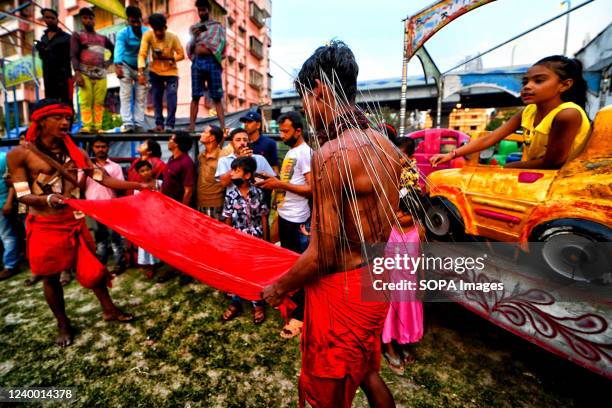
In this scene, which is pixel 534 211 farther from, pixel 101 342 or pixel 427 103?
pixel 427 103

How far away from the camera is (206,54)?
465 centimetres

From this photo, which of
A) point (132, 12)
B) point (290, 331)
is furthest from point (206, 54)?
point (290, 331)

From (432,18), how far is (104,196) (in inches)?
221

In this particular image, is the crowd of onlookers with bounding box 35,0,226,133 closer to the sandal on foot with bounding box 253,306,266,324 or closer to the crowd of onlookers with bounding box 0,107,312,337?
the crowd of onlookers with bounding box 0,107,312,337

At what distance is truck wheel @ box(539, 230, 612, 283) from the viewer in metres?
1.82

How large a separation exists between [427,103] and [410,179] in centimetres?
2240

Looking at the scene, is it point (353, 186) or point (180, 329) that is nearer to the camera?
point (353, 186)

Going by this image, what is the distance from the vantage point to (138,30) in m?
4.64

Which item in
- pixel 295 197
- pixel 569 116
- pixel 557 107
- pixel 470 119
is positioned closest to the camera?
pixel 569 116

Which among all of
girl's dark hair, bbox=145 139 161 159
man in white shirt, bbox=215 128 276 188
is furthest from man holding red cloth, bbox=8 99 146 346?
girl's dark hair, bbox=145 139 161 159

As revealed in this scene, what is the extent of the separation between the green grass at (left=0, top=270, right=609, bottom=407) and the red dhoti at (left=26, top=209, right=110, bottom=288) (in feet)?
1.97

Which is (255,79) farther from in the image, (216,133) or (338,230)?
(338,230)

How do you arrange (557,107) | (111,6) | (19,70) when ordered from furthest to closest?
(19,70), (111,6), (557,107)

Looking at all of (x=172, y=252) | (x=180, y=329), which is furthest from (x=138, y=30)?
(x=180, y=329)
